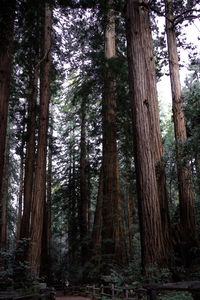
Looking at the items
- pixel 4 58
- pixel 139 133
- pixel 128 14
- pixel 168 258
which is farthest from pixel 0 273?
pixel 128 14

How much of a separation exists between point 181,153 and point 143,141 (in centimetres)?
188

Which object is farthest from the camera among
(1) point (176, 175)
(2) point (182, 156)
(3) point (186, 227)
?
(1) point (176, 175)

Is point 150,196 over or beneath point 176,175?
beneath

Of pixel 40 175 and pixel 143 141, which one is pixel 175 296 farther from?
pixel 40 175

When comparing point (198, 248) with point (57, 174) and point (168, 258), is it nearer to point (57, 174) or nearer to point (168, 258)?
point (168, 258)

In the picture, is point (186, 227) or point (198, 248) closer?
point (198, 248)

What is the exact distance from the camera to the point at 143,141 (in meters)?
6.82

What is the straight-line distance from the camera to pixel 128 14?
7.96 metres

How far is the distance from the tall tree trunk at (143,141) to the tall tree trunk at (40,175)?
3.32 metres

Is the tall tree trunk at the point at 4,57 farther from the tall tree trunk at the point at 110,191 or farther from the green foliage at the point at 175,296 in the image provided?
the green foliage at the point at 175,296

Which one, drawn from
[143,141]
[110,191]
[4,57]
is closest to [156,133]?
[143,141]

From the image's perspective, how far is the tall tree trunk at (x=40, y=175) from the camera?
27.1ft

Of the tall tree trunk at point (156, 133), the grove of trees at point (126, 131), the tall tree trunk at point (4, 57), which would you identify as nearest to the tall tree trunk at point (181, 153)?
the grove of trees at point (126, 131)

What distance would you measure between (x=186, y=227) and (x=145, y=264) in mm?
3576
